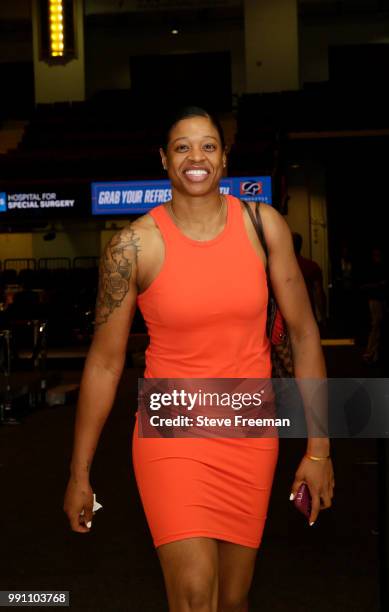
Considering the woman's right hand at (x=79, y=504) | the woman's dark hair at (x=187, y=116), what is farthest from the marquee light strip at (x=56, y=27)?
the woman's right hand at (x=79, y=504)

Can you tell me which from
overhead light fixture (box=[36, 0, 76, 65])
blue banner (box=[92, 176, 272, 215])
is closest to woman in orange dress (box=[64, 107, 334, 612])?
blue banner (box=[92, 176, 272, 215])

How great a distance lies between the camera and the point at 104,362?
2289mm

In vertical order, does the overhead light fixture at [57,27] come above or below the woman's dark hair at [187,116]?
above

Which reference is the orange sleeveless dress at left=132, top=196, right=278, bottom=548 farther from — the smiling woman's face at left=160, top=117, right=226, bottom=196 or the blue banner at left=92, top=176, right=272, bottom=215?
the blue banner at left=92, top=176, right=272, bottom=215

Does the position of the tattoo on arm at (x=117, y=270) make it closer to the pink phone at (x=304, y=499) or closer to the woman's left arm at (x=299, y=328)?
the woman's left arm at (x=299, y=328)

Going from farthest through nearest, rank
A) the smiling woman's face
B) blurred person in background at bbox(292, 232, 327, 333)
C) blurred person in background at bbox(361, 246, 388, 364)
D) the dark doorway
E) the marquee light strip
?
the dark doorway, the marquee light strip, blurred person in background at bbox(361, 246, 388, 364), blurred person in background at bbox(292, 232, 327, 333), the smiling woman's face

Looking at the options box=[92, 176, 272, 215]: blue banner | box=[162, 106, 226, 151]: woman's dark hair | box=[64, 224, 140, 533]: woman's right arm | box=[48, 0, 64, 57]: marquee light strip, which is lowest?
box=[64, 224, 140, 533]: woman's right arm

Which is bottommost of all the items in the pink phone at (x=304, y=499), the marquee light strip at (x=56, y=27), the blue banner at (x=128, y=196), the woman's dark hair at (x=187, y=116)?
the pink phone at (x=304, y=499)

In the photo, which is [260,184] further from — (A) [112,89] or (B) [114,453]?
(A) [112,89]

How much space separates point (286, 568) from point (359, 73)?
2335 cm

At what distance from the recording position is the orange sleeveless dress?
7.20 ft

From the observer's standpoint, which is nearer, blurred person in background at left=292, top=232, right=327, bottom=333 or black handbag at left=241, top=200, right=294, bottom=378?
black handbag at left=241, top=200, right=294, bottom=378

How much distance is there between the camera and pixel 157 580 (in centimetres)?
407

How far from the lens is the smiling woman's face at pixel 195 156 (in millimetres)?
2303
